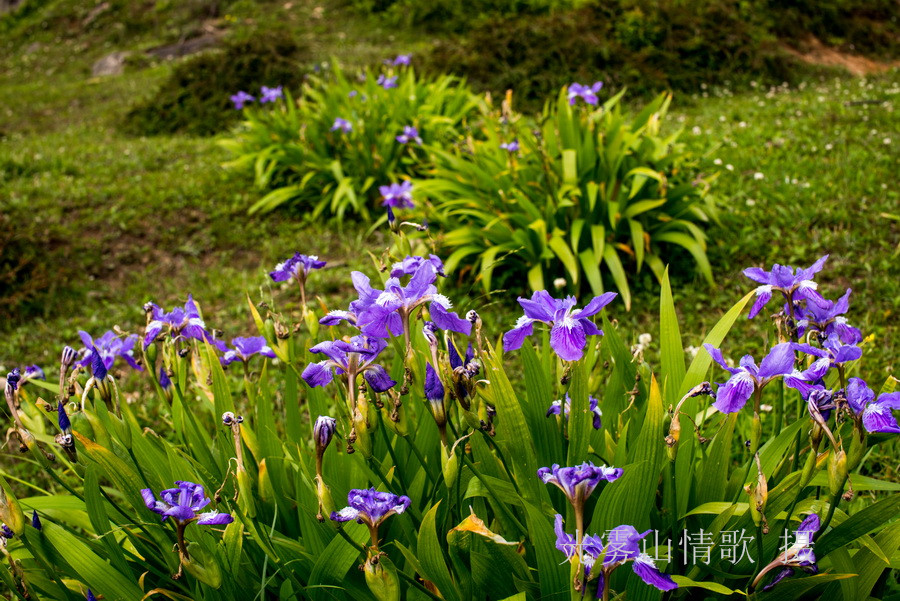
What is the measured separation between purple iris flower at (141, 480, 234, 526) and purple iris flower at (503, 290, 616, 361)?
598mm

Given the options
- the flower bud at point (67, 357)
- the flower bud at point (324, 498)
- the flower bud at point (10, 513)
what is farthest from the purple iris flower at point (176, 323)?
the flower bud at point (324, 498)

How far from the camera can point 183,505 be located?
3.42ft

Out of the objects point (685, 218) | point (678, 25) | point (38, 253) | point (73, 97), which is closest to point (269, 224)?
point (38, 253)

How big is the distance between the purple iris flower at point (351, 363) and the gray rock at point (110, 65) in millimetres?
13162

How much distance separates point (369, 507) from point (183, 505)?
316mm

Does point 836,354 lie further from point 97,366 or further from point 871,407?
point 97,366

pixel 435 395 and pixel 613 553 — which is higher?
pixel 435 395

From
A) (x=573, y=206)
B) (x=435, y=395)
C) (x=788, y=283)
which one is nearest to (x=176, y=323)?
(x=435, y=395)

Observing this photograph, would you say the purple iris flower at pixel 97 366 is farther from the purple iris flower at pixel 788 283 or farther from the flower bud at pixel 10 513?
the purple iris flower at pixel 788 283

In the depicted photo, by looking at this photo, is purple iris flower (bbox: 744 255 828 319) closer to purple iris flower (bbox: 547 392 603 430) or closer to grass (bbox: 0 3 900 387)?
purple iris flower (bbox: 547 392 603 430)

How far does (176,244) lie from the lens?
4496 millimetres

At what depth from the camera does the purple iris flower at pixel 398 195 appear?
3.12m

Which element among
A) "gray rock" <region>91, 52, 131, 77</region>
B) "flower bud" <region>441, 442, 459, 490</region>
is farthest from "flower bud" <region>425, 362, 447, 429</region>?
"gray rock" <region>91, 52, 131, 77</region>

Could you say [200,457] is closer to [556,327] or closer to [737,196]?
[556,327]
